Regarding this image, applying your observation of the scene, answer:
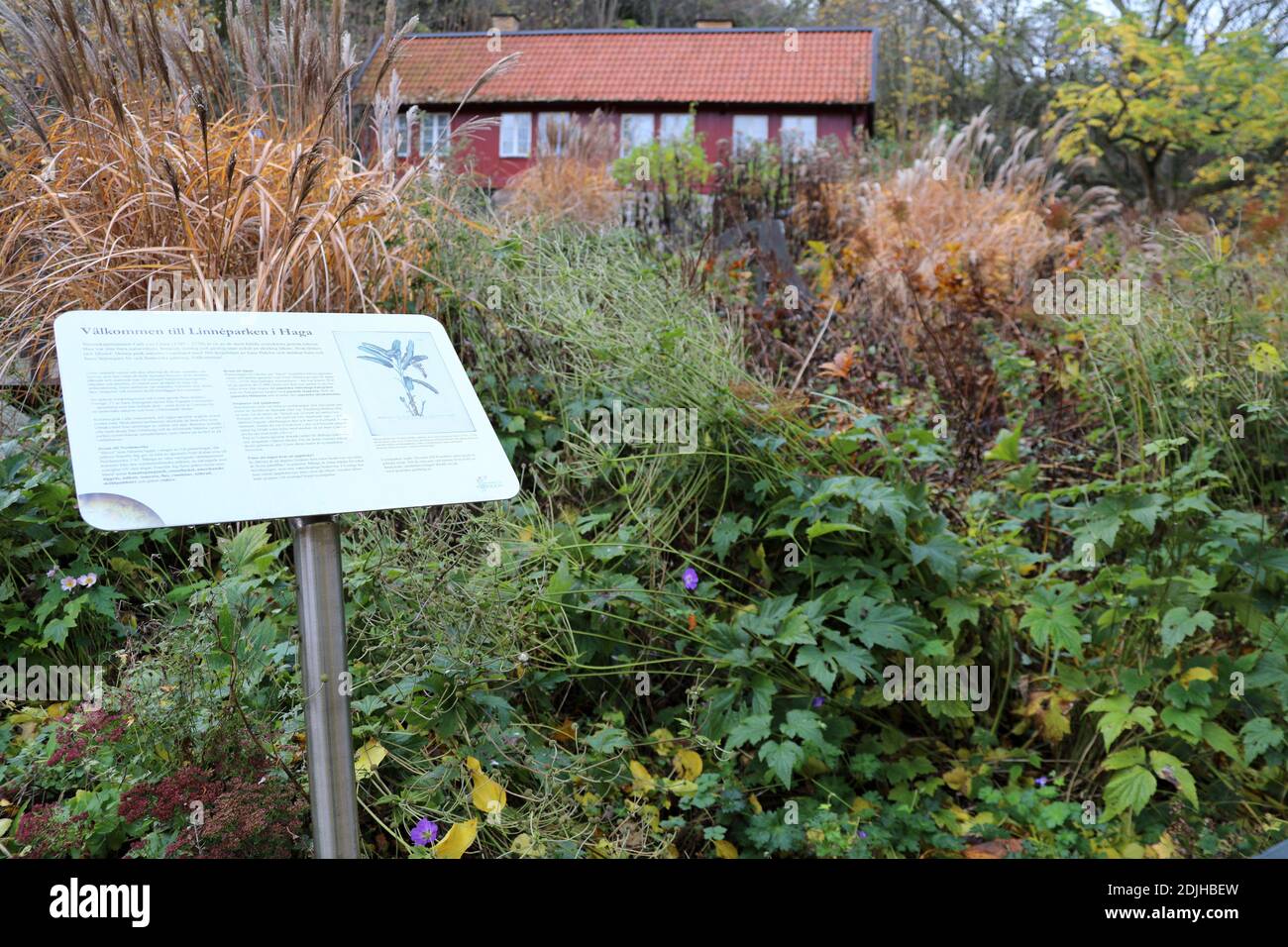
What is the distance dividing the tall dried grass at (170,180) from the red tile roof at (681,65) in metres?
22.3

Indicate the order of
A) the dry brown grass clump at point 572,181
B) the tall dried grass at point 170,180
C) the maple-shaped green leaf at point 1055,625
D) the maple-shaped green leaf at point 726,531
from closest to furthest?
the maple-shaped green leaf at point 1055,625
the maple-shaped green leaf at point 726,531
the tall dried grass at point 170,180
the dry brown grass clump at point 572,181

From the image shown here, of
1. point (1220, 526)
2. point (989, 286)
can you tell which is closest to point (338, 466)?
point (1220, 526)

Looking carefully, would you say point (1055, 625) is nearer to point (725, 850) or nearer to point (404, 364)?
point (725, 850)

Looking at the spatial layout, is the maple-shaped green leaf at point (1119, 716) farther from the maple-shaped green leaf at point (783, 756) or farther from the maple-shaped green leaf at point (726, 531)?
the maple-shaped green leaf at point (726, 531)

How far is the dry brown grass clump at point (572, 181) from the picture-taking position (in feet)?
21.5

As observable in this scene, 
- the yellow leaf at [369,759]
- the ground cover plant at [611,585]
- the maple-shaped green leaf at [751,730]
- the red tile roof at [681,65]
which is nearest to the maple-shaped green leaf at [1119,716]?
the ground cover plant at [611,585]

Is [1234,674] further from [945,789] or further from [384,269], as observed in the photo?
[384,269]

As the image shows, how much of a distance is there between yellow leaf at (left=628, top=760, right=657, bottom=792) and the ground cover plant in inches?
0.4

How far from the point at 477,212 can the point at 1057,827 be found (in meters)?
3.56

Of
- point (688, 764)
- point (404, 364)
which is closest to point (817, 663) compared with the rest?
point (688, 764)

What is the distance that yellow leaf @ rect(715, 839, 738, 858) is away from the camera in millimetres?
2602

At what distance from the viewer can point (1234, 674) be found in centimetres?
273

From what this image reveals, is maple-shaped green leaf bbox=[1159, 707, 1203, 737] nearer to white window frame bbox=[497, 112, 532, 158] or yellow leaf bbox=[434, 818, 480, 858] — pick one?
yellow leaf bbox=[434, 818, 480, 858]

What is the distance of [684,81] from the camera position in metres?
26.4
